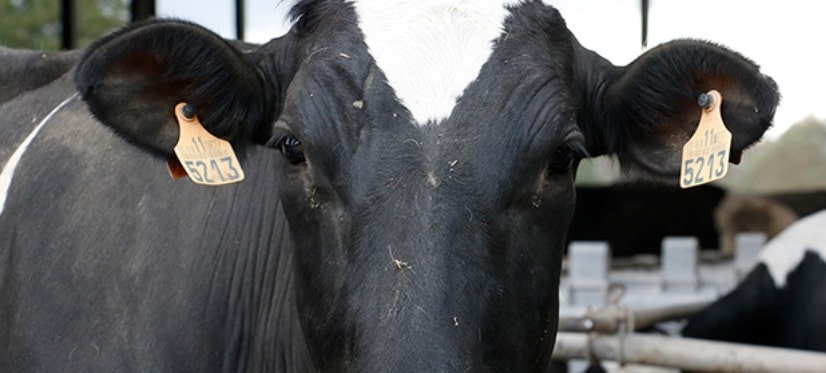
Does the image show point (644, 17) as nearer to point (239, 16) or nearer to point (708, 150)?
point (239, 16)

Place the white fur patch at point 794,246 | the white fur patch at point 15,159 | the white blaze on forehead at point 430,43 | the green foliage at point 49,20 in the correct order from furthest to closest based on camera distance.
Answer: the green foliage at point 49,20 < the white fur patch at point 794,246 < the white fur patch at point 15,159 < the white blaze on forehead at point 430,43

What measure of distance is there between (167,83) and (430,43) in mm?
740

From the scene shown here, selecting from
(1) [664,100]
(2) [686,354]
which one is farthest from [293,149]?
(2) [686,354]

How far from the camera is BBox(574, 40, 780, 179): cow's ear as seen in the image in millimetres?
3121

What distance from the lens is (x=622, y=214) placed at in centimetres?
1423

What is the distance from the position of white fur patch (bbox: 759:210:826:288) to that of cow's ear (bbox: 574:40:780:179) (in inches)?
153

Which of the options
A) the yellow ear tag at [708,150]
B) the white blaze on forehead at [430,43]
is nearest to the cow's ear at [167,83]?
the white blaze on forehead at [430,43]

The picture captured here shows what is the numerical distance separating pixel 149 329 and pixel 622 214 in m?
11.3

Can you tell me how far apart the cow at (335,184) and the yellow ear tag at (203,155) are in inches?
0.5

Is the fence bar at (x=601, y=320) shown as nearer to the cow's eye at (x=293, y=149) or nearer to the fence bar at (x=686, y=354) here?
the fence bar at (x=686, y=354)

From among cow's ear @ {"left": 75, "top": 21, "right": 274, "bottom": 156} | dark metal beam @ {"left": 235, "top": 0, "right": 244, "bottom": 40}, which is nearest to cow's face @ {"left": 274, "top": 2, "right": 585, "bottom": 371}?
cow's ear @ {"left": 75, "top": 21, "right": 274, "bottom": 156}

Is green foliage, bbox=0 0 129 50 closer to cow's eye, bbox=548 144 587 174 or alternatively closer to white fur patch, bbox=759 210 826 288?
white fur patch, bbox=759 210 826 288

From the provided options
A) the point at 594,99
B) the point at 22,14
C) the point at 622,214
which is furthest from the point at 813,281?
the point at 22,14

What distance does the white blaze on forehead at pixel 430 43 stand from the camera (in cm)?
273
